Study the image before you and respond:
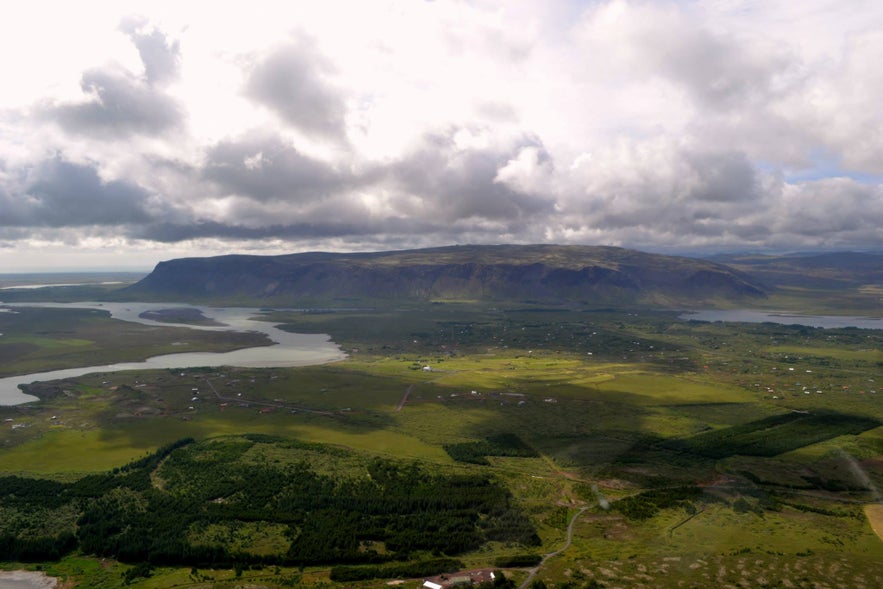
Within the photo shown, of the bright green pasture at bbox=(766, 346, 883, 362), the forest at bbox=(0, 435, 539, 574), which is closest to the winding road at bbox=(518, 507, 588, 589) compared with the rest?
the forest at bbox=(0, 435, 539, 574)

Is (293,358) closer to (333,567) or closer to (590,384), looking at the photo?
(590,384)

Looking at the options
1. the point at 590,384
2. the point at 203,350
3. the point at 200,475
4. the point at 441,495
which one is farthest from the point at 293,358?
the point at 441,495

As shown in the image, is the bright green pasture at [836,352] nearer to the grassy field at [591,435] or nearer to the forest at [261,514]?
the grassy field at [591,435]

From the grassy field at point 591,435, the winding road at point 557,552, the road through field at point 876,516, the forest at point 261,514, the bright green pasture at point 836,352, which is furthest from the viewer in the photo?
the bright green pasture at point 836,352

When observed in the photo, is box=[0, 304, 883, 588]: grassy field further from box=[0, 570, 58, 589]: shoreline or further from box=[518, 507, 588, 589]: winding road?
box=[0, 570, 58, 589]: shoreline

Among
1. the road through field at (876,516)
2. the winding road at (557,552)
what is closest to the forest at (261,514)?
the winding road at (557,552)

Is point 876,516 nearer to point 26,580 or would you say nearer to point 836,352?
point 26,580

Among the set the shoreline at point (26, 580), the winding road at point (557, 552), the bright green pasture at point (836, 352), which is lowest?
the bright green pasture at point (836, 352)
